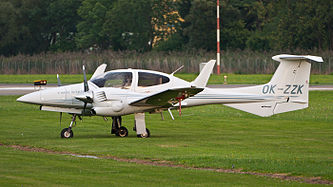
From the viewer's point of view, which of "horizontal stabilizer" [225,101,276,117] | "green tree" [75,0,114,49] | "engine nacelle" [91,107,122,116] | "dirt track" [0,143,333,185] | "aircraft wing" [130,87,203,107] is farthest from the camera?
"green tree" [75,0,114,49]

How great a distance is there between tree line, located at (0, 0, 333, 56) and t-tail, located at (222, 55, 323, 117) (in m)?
52.8

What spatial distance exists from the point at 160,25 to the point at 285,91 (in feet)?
230

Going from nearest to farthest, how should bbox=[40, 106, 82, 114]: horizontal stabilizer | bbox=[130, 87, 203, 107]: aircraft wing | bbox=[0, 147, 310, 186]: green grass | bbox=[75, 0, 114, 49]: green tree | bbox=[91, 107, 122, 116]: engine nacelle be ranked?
bbox=[0, 147, 310, 186]: green grass, bbox=[130, 87, 203, 107]: aircraft wing, bbox=[91, 107, 122, 116]: engine nacelle, bbox=[40, 106, 82, 114]: horizontal stabilizer, bbox=[75, 0, 114, 49]: green tree

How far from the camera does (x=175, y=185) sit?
1316cm

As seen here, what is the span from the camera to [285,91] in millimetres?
24078

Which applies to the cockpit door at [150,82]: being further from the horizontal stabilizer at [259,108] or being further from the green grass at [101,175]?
the green grass at [101,175]

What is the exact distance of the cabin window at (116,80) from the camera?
22100 millimetres

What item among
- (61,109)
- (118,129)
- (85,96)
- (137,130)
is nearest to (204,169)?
(137,130)

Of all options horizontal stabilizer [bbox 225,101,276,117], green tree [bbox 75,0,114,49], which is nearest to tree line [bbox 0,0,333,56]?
green tree [bbox 75,0,114,49]

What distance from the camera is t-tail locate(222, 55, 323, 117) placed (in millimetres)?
23828

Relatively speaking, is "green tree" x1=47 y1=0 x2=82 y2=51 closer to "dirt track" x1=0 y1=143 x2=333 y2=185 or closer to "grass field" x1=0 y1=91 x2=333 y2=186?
"grass field" x1=0 y1=91 x2=333 y2=186

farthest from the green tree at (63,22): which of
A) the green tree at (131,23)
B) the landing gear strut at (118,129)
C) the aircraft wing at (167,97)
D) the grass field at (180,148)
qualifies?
the aircraft wing at (167,97)

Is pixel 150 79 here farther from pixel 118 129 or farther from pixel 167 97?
pixel 118 129

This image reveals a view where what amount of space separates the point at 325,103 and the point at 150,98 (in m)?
17.8
